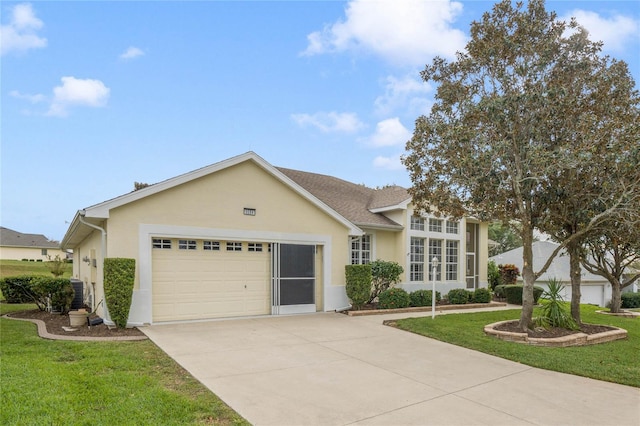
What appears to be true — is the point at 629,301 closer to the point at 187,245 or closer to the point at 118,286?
the point at 187,245

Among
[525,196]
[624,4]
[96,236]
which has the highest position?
[624,4]

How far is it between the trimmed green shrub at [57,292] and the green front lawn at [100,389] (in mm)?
5677

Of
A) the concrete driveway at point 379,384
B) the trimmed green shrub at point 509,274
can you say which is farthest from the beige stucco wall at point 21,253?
the concrete driveway at point 379,384

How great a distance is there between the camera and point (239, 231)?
11875mm

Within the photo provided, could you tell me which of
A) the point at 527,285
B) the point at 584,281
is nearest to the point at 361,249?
the point at 527,285

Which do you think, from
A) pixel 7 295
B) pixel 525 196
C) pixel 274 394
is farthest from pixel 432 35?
pixel 7 295

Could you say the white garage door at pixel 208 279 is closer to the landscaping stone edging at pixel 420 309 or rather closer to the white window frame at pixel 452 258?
the landscaping stone edging at pixel 420 309

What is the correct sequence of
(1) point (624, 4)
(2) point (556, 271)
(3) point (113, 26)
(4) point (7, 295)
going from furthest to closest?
(2) point (556, 271) → (4) point (7, 295) → (3) point (113, 26) → (1) point (624, 4)

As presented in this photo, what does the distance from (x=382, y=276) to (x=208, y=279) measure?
611 cm

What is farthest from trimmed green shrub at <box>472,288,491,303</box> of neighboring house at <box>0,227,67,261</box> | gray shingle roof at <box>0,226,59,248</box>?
gray shingle roof at <box>0,226,59,248</box>

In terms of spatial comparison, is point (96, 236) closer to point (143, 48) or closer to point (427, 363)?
point (143, 48)

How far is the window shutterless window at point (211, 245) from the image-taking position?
37.8ft

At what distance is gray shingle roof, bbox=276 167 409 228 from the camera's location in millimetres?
16094

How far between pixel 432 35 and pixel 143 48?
902 centimetres
